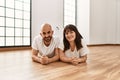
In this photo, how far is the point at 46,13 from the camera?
6.30m

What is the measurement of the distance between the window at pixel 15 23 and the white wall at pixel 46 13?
0.18 m

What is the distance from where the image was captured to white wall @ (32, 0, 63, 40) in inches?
235

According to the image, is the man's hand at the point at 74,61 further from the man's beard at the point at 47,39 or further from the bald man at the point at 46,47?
the man's beard at the point at 47,39

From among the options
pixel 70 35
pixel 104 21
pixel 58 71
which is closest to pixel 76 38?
pixel 70 35

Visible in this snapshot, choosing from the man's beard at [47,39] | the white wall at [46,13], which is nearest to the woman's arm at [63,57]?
the man's beard at [47,39]

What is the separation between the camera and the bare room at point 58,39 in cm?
231

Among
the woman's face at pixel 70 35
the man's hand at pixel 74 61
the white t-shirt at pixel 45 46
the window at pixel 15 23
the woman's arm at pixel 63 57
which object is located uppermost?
the window at pixel 15 23

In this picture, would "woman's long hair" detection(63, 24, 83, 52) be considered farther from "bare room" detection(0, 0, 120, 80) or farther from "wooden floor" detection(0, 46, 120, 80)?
"wooden floor" detection(0, 46, 120, 80)

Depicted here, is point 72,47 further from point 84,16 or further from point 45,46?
point 84,16

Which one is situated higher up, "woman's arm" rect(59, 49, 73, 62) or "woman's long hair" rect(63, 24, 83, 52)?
"woman's long hair" rect(63, 24, 83, 52)

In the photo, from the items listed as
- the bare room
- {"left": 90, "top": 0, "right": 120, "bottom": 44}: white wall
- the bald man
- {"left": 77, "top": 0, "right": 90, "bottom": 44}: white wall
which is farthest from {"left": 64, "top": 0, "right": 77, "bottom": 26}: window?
the bald man

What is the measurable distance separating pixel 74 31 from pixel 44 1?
3.60m

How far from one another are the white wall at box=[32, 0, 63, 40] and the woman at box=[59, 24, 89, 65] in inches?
123

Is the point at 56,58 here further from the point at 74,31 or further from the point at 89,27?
the point at 89,27
